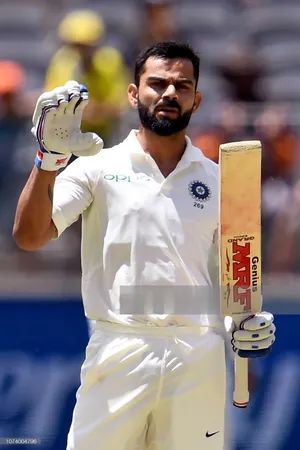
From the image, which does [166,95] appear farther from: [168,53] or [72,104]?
[72,104]

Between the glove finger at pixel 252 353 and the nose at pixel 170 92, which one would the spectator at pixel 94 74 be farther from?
the glove finger at pixel 252 353

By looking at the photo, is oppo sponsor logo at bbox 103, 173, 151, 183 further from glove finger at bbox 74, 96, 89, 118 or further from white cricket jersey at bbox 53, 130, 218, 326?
glove finger at bbox 74, 96, 89, 118

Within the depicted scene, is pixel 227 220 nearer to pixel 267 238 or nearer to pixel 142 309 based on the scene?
pixel 142 309

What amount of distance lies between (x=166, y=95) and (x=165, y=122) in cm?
7

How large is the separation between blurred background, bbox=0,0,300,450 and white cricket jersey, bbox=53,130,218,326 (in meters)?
1.05

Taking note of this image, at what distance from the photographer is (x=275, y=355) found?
14.2ft

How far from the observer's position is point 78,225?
4.55 metres

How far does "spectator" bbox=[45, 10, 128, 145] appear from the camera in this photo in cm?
459

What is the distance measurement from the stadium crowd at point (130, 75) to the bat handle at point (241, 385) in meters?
1.36

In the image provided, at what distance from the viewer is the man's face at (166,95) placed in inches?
121

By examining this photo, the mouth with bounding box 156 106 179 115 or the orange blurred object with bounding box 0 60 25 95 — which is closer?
the mouth with bounding box 156 106 179 115

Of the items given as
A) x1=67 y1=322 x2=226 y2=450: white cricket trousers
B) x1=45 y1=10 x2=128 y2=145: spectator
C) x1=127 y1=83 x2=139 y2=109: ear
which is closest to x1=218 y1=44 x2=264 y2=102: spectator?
x1=45 y1=10 x2=128 y2=145: spectator

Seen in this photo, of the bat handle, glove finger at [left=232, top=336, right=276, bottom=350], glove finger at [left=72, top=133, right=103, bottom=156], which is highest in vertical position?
glove finger at [left=72, top=133, right=103, bottom=156]

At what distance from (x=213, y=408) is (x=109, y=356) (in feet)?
1.05
